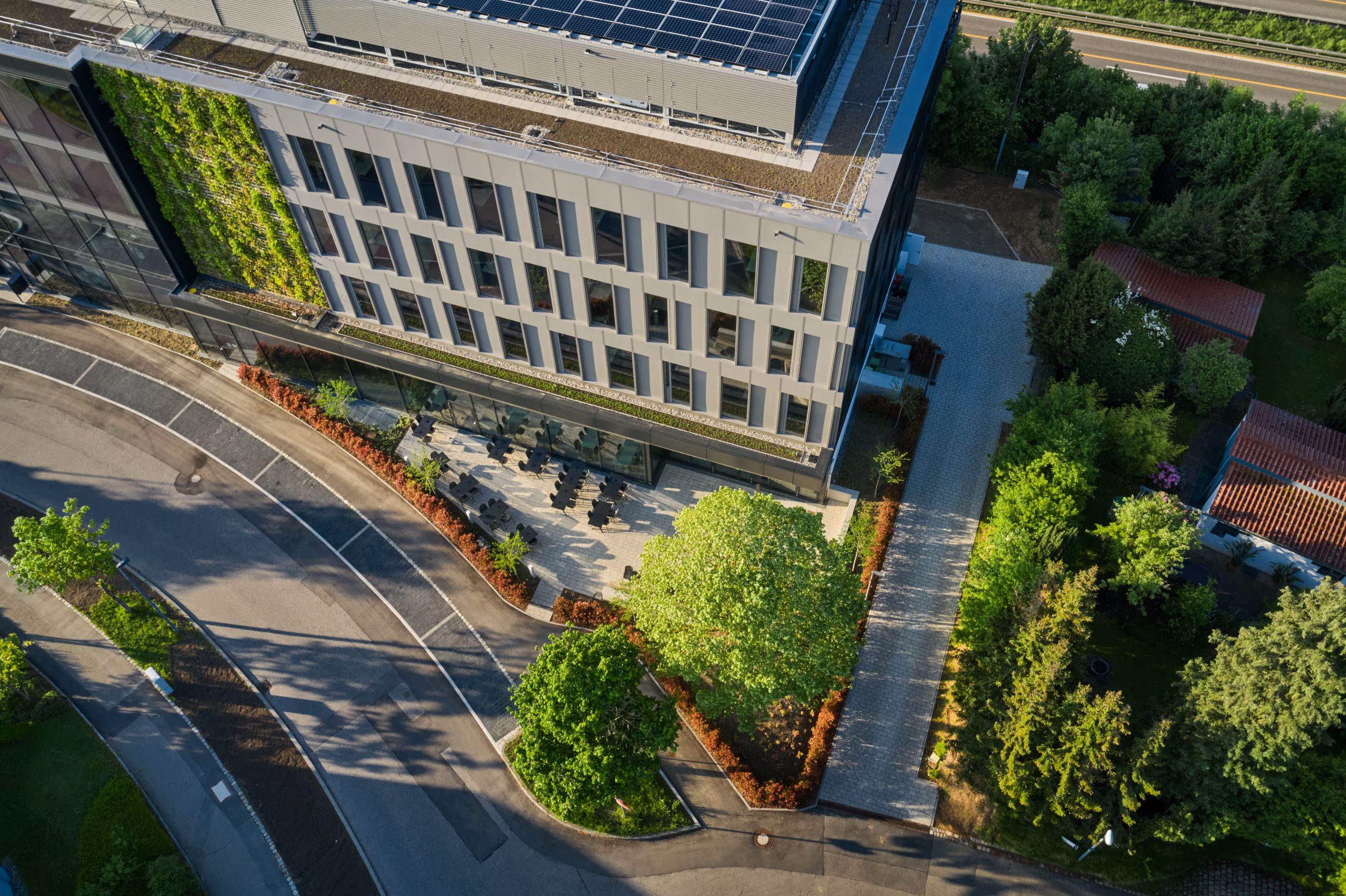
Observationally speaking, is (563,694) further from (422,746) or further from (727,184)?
(727,184)

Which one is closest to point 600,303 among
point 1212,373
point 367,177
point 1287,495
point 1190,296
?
point 367,177

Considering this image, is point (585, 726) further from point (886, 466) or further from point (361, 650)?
point (886, 466)

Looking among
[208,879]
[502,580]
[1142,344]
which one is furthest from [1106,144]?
[208,879]

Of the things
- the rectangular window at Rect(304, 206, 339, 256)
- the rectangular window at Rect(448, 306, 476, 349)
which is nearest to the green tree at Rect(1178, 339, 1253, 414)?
the rectangular window at Rect(448, 306, 476, 349)

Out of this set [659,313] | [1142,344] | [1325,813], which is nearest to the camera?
[1325,813]

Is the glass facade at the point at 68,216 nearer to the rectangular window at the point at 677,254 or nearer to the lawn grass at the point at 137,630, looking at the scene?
the lawn grass at the point at 137,630
